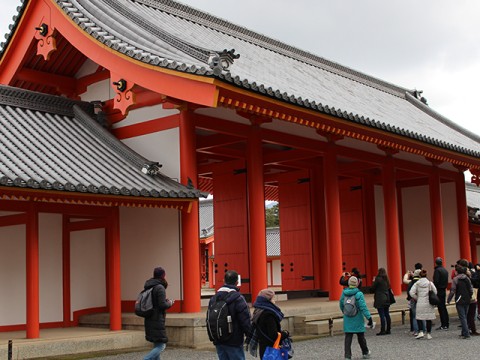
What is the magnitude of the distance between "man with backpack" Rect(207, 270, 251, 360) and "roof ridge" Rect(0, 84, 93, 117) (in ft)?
26.3

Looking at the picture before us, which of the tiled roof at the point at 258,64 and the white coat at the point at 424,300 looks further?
the tiled roof at the point at 258,64

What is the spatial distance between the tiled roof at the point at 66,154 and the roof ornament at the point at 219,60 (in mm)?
2284

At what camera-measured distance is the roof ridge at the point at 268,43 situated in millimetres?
18984

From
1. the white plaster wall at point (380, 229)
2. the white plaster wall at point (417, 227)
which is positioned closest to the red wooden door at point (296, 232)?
the white plaster wall at point (380, 229)

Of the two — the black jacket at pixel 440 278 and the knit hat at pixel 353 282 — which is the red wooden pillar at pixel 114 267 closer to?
the knit hat at pixel 353 282

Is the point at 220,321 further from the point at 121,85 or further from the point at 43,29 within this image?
the point at 43,29

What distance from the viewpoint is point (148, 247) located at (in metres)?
13.8

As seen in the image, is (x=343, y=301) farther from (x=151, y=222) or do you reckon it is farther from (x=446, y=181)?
(x=446, y=181)

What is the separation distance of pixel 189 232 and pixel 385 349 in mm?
3996

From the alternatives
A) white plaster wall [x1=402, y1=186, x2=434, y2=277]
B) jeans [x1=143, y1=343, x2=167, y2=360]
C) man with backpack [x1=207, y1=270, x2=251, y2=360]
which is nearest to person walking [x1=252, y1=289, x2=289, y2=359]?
man with backpack [x1=207, y1=270, x2=251, y2=360]

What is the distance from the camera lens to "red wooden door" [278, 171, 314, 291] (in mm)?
19641

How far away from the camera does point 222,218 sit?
17547 mm

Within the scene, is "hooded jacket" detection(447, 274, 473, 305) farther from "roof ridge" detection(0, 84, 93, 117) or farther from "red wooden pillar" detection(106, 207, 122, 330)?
"roof ridge" detection(0, 84, 93, 117)

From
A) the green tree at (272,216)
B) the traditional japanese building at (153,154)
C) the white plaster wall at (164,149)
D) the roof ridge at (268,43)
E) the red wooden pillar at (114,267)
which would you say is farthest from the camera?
the green tree at (272,216)
